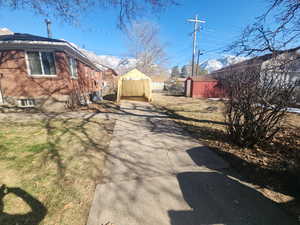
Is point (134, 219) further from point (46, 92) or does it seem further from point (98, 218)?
point (46, 92)

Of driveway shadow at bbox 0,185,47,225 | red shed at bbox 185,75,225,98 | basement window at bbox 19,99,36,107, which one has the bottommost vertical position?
driveway shadow at bbox 0,185,47,225

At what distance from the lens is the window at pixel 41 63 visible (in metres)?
7.51

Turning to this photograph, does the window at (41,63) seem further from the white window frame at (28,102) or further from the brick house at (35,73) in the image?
the white window frame at (28,102)

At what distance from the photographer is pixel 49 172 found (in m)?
2.62

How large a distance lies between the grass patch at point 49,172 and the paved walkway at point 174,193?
0.90ft

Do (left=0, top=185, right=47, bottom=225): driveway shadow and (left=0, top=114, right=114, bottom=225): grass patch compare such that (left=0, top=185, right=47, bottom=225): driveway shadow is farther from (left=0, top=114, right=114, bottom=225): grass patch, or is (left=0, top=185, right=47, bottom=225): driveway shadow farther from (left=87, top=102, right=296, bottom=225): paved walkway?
(left=87, top=102, right=296, bottom=225): paved walkway

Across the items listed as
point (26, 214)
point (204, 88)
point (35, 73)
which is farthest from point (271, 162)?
point (204, 88)

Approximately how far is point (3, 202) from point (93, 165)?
4.43ft

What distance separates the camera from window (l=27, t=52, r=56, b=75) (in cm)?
751

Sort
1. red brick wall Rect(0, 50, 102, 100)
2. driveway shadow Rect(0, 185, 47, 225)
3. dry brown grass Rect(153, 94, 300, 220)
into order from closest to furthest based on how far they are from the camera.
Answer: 1. driveway shadow Rect(0, 185, 47, 225)
2. dry brown grass Rect(153, 94, 300, 220)
3. red brick wall Rect(0, 50, 102, 100)

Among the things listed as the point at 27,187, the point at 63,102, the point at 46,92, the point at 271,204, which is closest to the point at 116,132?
the point at 27,187

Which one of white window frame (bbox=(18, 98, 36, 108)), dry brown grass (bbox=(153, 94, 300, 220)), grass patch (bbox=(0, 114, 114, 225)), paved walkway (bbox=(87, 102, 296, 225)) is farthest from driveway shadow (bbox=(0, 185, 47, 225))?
white window frame (bbox=(18, 98, 36, 108))

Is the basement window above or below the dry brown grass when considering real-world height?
above

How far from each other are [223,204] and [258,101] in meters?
2.90
